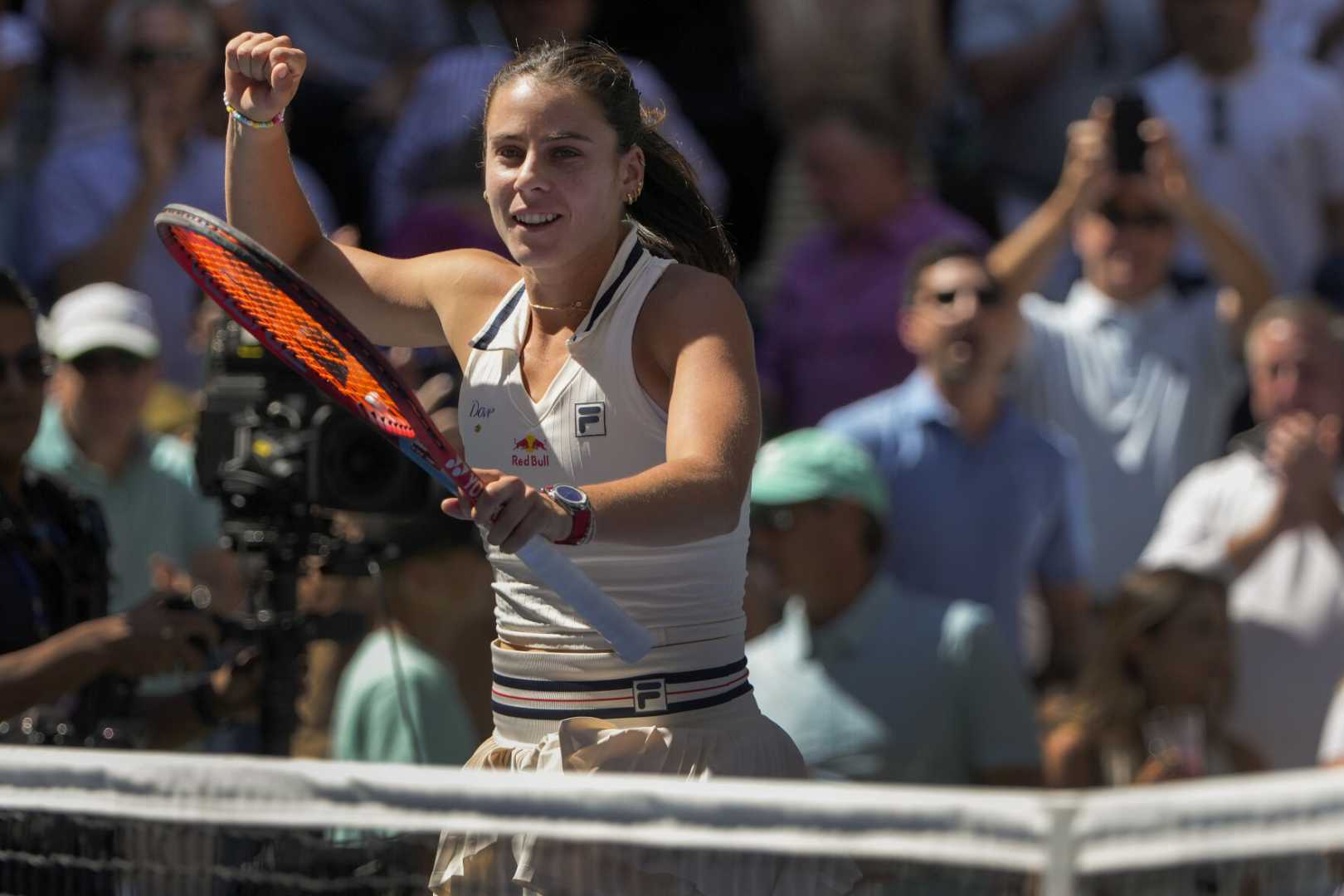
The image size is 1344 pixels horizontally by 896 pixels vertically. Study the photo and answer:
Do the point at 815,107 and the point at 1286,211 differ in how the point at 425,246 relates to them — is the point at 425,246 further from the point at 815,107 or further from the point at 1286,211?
the point at 1286,211

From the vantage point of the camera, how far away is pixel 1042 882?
243 centimetres

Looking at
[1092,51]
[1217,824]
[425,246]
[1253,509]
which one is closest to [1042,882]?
[1217,824]

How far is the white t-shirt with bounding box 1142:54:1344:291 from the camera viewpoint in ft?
25.7

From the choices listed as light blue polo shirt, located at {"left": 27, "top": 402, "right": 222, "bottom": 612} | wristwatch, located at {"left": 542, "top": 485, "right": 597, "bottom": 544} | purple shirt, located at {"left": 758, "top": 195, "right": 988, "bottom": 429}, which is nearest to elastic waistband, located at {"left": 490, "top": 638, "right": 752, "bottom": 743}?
wristwatch, located at {"left": 542, "top": 485, "right": 597, "bottom": 544}

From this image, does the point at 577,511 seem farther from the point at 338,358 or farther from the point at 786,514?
the point at 786,514

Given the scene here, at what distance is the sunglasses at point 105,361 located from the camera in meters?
6.21

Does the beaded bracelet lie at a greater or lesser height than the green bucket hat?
greater

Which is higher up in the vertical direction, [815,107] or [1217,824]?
[815,107]

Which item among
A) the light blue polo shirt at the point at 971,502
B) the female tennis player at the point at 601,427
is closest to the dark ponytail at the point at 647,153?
the female tennis player at the point at 601,427

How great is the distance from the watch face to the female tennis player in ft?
0.53

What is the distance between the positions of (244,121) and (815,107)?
16.2 ft

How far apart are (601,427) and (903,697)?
106 inches

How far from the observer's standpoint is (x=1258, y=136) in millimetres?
7836

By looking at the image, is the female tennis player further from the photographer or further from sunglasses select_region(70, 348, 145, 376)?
sunglasses select_region(70, 348, 145, 376)
